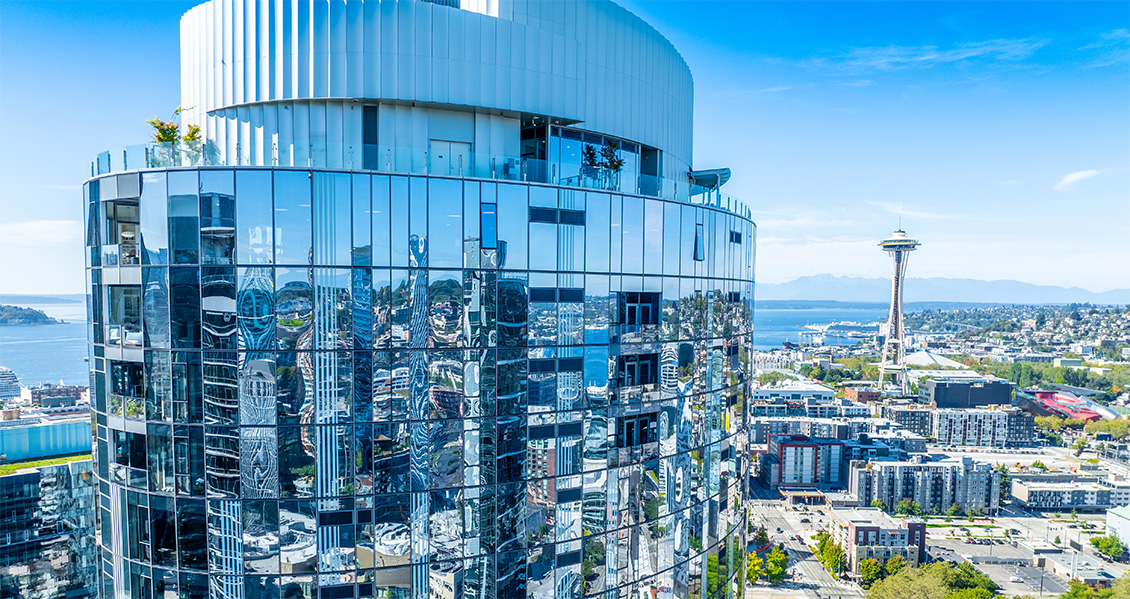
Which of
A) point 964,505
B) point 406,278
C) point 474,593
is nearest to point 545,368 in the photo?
point 406,278

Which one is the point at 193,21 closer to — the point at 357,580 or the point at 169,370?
the point at 169,370

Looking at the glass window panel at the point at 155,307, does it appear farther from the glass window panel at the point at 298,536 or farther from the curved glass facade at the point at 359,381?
Result: the glass window panel at the point at 298,536

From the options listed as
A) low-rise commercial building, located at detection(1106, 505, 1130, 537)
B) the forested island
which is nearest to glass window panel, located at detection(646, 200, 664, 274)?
low-rise commercial building, located at detection(1106, 505, 1130, 537)

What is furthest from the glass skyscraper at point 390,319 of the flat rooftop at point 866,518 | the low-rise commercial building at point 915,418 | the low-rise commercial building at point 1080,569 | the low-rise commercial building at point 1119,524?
the low-rise commercial building at point 915,418

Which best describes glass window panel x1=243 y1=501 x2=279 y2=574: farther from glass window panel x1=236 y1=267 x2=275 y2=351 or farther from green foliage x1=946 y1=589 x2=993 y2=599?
green foliage x1=946 y1=589 x2=993 y2=599

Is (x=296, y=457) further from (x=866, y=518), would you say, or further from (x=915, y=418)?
(x=915, y=418)
